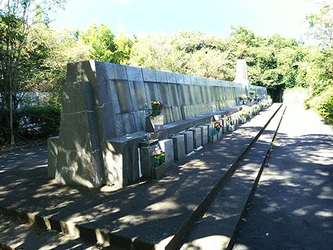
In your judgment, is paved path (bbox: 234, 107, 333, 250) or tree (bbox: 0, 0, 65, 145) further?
tree (bbox: 0, 0, 65, 145)

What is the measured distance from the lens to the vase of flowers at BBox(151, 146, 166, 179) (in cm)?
471

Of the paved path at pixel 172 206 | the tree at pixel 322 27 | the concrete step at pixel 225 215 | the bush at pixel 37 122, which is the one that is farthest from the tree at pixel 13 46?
the tree at pixel 322 27

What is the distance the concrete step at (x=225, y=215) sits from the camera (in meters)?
2.85

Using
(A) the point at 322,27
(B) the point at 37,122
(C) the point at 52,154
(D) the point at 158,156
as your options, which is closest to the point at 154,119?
(D) the point at 158,156

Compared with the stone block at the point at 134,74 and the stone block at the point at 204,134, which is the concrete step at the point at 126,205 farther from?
the stone block at the point at 134,74

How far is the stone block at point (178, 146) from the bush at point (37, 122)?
25.0 ft

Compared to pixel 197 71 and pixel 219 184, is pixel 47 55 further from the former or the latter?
pixel 197 71

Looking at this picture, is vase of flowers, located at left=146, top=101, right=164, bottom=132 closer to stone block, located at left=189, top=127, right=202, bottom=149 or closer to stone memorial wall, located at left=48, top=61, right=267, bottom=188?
stone memorial wall, located at left=48, top=61, right=267, bottom=188

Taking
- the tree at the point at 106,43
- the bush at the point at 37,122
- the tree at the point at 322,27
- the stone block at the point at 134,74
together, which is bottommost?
the bush at the point at 37,122

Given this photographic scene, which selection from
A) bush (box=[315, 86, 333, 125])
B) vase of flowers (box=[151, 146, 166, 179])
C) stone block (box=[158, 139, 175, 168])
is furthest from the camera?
A: bush (box=[315, 86, 333, 125])

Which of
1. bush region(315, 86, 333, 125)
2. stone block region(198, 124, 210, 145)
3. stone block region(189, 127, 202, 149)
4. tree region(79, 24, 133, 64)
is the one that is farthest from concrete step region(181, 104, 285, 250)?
tree region(79, 24, 133, 64)

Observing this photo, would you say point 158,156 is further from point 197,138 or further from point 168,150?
point 197,138

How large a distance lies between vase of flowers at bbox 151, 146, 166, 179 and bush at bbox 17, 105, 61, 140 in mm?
8187

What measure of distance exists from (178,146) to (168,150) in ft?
1.96
